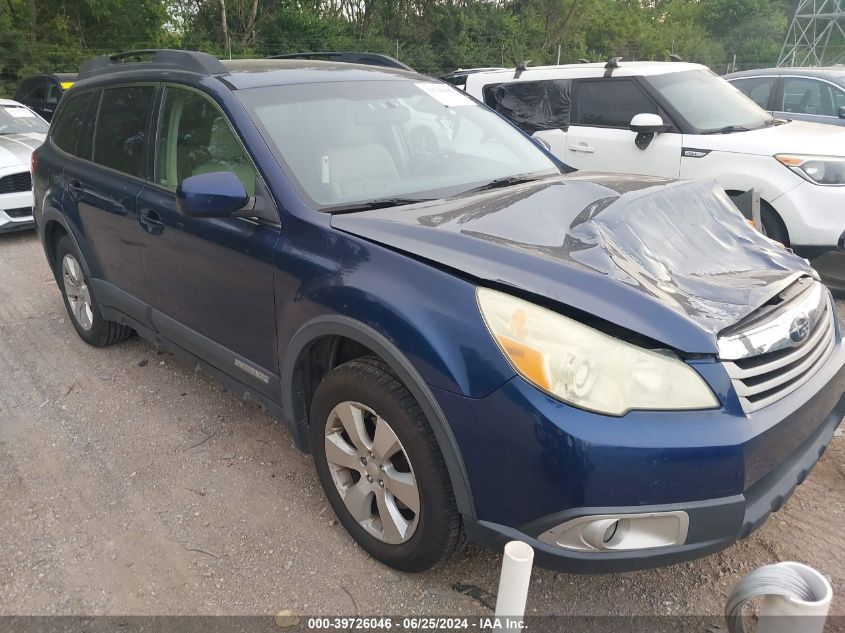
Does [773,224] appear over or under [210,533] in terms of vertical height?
over

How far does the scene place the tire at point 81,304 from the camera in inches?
170

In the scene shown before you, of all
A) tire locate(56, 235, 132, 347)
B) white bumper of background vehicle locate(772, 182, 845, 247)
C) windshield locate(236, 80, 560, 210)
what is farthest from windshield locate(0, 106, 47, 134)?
white bumper of background vehicle locate(772, 182, 845, 247)

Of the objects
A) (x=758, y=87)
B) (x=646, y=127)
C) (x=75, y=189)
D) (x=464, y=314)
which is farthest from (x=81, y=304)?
(x=758, y=87)

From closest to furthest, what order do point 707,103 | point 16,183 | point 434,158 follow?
point 434,158 → point 707,103 → point 16,183

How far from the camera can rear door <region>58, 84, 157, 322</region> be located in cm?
350

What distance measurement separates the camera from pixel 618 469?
1799 mm

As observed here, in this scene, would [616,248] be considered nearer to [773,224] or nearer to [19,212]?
[773,224]

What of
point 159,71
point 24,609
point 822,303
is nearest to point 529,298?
point 822,303

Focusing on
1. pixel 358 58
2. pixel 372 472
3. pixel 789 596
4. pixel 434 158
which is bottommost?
pixel 372 472

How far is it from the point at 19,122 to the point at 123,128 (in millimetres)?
6402

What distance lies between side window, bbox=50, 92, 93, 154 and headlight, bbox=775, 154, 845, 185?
16.3 ft

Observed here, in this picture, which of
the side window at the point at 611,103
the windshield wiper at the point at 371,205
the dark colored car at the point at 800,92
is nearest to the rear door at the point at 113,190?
the windshield wiper at the point at 371,205

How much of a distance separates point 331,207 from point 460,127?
1.09m

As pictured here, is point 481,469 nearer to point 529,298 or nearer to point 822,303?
point 529,298
